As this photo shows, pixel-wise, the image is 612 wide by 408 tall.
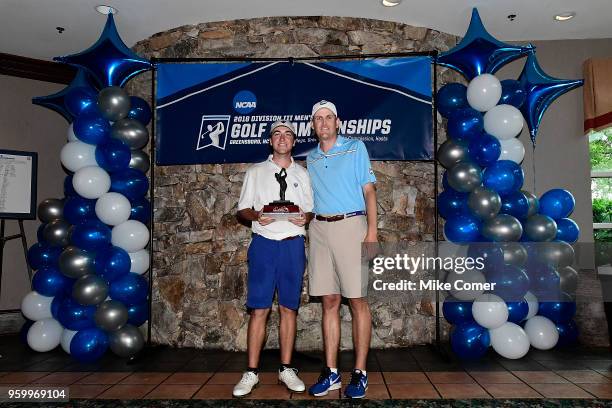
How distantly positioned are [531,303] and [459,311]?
0.62 m

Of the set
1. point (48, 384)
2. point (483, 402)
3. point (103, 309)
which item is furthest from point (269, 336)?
point (483, 402)

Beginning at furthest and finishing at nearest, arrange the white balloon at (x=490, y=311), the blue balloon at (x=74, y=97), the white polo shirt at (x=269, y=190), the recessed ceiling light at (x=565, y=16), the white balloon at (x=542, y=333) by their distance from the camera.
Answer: the recessed ceiling light at (x=565, y=16), the blue balloon at (x=74, y=97), the white balloon at (x=542, y=333), the white balloon at (x=490, y=311), the white polo shirt at (x=269, y=190)

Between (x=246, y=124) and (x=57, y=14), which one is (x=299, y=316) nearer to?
(x=246, y=124)

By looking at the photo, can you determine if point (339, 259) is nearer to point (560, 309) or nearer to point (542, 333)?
point (542, 333)

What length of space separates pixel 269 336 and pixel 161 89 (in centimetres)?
240

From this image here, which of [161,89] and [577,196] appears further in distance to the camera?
[577,196]

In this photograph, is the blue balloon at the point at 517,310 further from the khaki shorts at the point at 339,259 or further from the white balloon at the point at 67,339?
the white balloon at the point at 67,339

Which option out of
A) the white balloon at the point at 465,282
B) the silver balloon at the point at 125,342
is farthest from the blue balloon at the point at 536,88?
the silver balloon at the point at 125,342

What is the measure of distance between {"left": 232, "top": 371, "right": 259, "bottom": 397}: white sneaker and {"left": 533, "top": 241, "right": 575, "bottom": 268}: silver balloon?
8.04 feet

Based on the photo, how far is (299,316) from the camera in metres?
3.86

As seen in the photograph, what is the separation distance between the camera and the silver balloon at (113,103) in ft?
12.2

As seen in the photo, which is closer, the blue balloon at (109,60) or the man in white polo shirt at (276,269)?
the man in white polo shirt at (276,269)

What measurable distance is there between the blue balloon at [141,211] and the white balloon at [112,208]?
14cm

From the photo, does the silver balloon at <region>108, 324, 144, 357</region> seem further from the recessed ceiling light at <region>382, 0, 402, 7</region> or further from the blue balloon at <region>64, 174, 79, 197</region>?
the recessed ceiling light at <region>382, 0, 402, 7</region>
